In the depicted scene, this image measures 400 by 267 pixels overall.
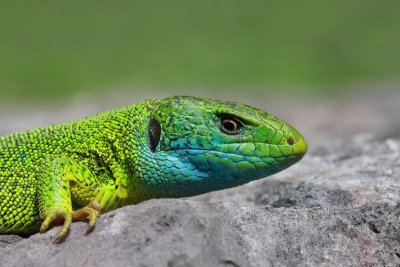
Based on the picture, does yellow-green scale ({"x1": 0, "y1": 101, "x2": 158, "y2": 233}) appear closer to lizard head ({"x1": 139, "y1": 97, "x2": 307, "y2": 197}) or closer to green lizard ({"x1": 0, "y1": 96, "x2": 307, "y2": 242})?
green lizard ({"x1": 0, "y1": 96, "x2": 307, "y2": 242})

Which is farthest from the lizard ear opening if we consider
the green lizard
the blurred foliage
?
the blurred foliage

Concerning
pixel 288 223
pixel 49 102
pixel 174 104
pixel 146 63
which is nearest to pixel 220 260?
pixel 288 223

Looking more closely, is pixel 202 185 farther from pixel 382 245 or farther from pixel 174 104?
pixel 382 245

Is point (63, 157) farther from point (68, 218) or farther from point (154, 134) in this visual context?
point (68, 218)

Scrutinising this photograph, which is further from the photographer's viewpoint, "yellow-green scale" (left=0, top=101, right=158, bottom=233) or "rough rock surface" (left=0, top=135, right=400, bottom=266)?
"yellow-green scale" (left=0, top=101, right=158, bottom=233)

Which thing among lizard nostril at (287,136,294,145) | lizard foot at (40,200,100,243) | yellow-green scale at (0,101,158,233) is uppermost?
lizard nostril at (287,136,294,145)

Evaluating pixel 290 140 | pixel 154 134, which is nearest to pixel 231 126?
pixel 290 140

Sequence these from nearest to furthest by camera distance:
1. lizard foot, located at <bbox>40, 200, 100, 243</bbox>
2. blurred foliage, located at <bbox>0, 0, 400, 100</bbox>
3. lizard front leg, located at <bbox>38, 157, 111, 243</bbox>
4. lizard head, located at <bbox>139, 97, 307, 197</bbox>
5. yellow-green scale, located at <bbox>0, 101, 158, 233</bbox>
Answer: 1. lizard foot, located at <bbox>40, 200, 100, 243</bbox>
2. lizard front leg, located at <bbox>38, 157, 111, 243</bbox>
3. lizard head, located at <bbox>139, 97, 307, 197</bbox>
4. yellow-green scale, located at <bbox>0, 101, 158, 233</bbox>
5. blurred foliage, located at <bbox>0, 0, 400, 100</bbox>
